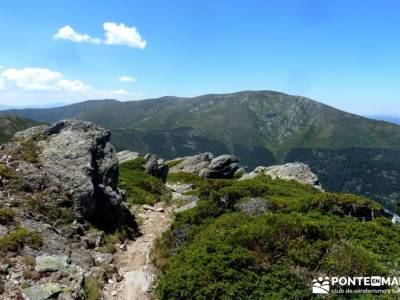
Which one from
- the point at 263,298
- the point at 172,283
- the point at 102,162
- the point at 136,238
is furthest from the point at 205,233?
the point at 102,162

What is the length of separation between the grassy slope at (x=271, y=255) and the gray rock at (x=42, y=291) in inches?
154

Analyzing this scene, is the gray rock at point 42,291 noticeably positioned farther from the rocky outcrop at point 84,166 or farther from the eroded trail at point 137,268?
the rocky outcrop at point 84,166

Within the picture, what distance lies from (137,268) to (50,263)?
15.8ft

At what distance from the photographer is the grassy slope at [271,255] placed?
14.7m

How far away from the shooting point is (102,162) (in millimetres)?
30984

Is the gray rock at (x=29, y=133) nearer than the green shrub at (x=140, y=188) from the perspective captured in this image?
Yes

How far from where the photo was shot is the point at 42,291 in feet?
48.1

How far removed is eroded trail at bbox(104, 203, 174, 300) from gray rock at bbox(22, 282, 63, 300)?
7.32 feet

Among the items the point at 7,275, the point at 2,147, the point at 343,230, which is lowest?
the point at 7,275

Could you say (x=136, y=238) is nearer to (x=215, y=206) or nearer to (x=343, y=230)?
(x=215, y=206)

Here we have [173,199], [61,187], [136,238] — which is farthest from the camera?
[173,199]

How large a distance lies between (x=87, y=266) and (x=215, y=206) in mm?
9491

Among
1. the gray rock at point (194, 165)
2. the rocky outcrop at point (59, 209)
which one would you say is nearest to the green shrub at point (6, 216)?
the rocky outcrop at point (59, 209)

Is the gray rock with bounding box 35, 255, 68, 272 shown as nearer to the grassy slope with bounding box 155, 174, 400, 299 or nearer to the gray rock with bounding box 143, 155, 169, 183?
the grassy slope with bounding box 155, 174, 400, 299
